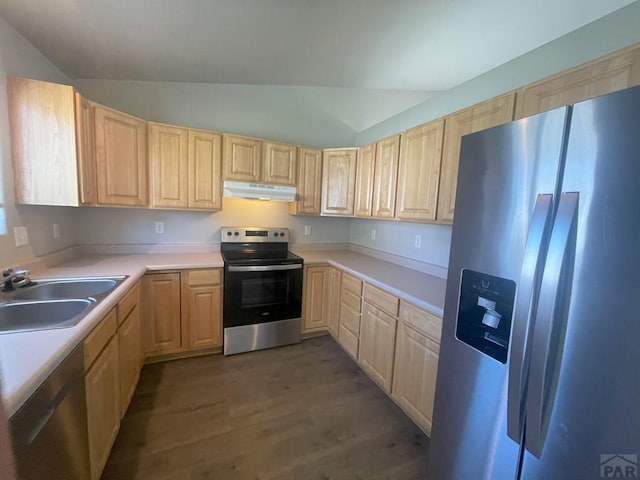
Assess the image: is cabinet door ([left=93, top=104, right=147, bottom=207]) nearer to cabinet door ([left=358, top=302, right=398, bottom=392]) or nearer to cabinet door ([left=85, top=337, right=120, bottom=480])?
cabinet door ([left=85, top=337, right=120, bottom=480])

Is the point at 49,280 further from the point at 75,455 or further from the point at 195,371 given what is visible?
the point at 195,371

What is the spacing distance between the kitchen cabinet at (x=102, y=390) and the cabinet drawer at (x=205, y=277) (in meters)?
0.90

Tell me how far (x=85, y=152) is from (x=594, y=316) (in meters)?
2.80

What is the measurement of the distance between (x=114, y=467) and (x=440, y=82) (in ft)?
11.3

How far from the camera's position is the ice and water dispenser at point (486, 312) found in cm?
98

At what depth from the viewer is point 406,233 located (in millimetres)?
2682

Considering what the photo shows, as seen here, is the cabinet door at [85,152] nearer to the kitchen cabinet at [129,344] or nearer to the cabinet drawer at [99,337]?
the kitchen cabinet at [129,344]

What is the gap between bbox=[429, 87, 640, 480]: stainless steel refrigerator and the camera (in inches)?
28.3

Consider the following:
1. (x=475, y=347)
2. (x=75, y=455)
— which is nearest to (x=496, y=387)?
(x=475, y=347)

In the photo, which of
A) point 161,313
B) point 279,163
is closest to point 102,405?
point 161,313

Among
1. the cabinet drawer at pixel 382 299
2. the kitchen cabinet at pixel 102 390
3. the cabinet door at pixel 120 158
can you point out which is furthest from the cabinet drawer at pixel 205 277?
the cabinet drawer at pixel 382 299

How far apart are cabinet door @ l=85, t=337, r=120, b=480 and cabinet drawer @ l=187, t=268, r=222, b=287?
3.00ft

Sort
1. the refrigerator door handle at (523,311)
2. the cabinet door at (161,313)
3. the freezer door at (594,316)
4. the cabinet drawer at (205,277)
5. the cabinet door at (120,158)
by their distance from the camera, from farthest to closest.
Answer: the cabinet drawer at (205,277)
the cabinet door at (161,313)
the cabinet door at (120,158)
the refrigerator door handle at (523,311)
the freezer door at (594,316)

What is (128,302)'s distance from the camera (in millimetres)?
1778
